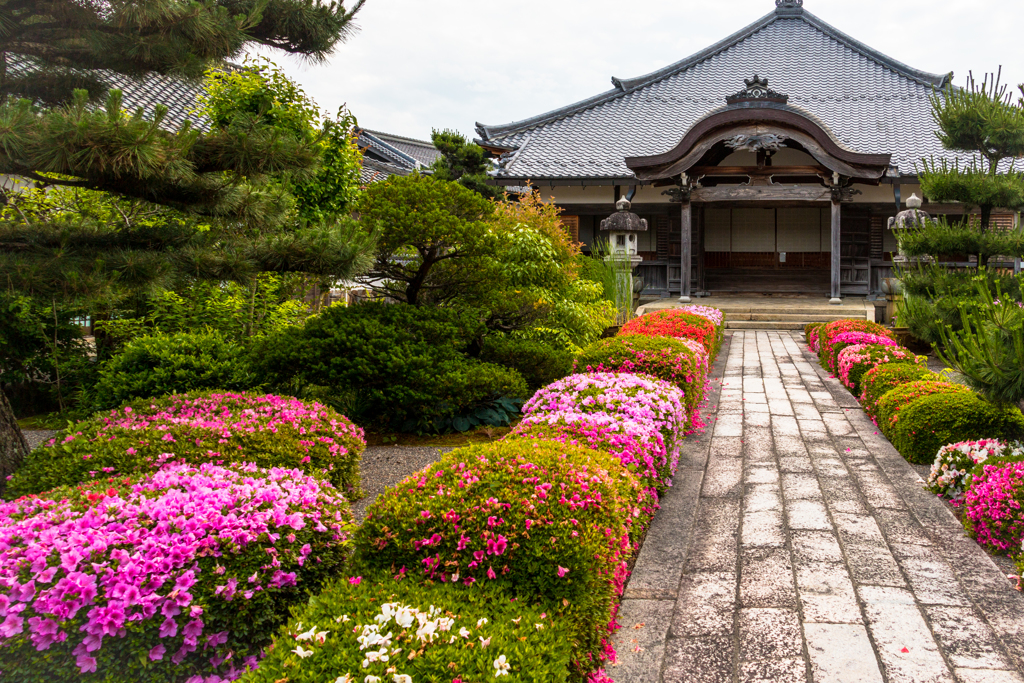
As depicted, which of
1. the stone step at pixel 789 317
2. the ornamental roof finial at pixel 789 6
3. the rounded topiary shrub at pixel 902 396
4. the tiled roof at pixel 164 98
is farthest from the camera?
the ornamental roof finial at pixel 789 6

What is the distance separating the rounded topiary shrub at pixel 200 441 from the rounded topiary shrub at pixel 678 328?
4.83 meters

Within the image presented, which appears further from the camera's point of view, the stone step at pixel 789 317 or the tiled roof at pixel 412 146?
the tiled roof at pixel 412 146

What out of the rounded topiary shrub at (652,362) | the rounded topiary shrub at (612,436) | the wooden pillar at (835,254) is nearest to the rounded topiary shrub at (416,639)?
the rounded topiary shrub at (612,436)

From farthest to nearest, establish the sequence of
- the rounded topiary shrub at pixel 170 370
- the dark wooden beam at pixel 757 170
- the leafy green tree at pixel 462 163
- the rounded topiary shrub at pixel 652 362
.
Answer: the leafy green tree at pixel 462 163 < the dark wooden beam at pixel 757 170 < the rounded topiary shrub at pixel 652 362 < the rounded topiary shrub at pixel 170 370

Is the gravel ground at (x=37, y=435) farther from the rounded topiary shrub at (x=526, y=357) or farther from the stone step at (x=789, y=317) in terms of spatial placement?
the stone step at (x=789, y=317)

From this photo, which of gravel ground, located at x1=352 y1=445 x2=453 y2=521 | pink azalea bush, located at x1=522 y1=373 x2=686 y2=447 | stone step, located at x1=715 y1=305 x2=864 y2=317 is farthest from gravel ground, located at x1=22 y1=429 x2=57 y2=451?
stone step, located at x1=715 y1=305 x2=864 y2=317

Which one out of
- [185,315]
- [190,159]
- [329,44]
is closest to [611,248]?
[185,315]

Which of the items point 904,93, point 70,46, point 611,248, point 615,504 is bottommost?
point 615,504

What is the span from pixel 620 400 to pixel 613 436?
2.65 feet

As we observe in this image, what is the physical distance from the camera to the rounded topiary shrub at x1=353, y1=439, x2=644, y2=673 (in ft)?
9.09

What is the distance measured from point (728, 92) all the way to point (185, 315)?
17.3 metres

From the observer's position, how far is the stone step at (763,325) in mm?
14672

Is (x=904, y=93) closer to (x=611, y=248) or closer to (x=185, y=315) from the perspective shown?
(x=611, y=248)

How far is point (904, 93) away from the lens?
64.3 feet
